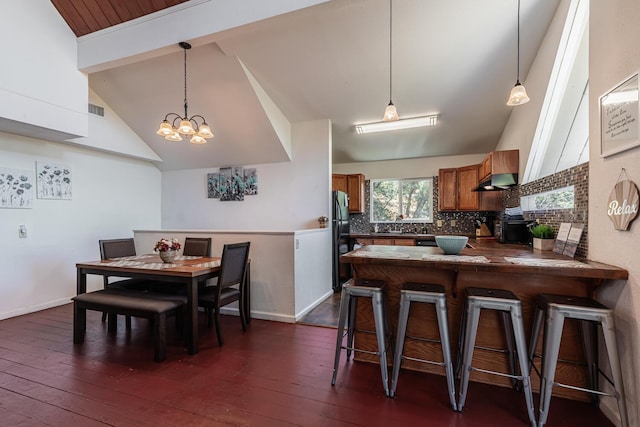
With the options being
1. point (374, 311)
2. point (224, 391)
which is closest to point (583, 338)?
point (374, 311)

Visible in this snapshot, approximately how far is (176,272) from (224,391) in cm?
112

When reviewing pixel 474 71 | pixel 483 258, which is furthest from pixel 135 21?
pixel 483 258

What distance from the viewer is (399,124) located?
4082 millimetres

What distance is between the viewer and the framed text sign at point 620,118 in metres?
1.46

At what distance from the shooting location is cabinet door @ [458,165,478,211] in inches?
185

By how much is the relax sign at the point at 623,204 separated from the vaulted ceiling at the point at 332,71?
202 centimetres

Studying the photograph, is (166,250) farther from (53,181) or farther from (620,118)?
(620,118)

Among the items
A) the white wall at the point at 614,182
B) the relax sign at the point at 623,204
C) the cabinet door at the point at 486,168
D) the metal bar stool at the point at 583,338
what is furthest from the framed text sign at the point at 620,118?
the cabinet door at the point at 486,168

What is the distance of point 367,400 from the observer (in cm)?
187

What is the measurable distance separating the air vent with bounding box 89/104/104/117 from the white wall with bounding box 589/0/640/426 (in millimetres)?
5704

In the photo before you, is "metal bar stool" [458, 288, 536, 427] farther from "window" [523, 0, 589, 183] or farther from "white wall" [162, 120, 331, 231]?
"white wall" [162, 120, 331, 231]

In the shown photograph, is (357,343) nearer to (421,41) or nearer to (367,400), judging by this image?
(367,400)

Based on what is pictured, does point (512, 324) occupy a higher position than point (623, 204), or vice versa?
point (623, 204)

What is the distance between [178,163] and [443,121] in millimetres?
4631
